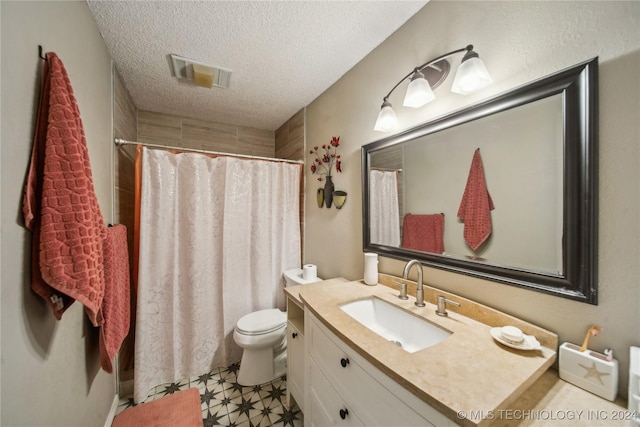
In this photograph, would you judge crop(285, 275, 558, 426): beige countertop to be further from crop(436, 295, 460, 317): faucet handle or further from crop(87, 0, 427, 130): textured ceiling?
crop(87, 0, 427, 130): textured ceiling

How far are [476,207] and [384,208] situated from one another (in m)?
0.52

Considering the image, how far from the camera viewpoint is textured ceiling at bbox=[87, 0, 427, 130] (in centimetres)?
117

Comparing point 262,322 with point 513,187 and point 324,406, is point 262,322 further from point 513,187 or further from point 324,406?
point 513,187

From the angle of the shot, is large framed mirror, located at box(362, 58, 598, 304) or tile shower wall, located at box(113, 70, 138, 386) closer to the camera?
large framed mirror, located at box(362, 58, 598, 304)

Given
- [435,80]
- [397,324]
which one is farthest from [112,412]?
[435,80]

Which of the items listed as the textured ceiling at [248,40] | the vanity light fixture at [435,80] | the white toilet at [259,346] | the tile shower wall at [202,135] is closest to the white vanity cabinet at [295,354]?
the white toilet at [259,346]

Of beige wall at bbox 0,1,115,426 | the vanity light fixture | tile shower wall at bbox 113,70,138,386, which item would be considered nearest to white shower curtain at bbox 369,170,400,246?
the vanity light fixture

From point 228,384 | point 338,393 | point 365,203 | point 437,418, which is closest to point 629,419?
point 437,418

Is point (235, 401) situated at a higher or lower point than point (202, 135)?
lower

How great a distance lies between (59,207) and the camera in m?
0.68

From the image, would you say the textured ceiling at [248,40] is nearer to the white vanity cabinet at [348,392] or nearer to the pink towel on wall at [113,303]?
the pink towel on wall at [113,303]

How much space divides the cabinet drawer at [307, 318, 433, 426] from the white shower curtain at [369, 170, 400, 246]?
65 centimetres

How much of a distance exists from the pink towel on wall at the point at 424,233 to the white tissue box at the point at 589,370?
1.67 feet

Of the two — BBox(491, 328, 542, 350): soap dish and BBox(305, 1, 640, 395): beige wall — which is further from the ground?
BBox(305, 1, 640, 395): beige wall
